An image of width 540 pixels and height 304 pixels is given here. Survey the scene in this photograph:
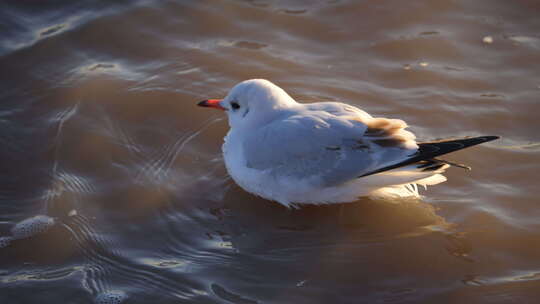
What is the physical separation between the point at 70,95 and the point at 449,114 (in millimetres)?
3742

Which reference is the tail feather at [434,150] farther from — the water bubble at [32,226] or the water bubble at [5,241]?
the water bubble at [5,241]

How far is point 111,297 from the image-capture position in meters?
4.40

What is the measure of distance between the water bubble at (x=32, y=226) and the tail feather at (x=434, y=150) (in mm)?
2478

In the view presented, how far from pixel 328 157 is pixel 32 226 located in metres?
2.34

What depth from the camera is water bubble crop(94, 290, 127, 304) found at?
437cm

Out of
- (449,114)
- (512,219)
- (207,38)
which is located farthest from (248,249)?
(207,38)

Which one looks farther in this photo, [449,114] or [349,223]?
[449,114]

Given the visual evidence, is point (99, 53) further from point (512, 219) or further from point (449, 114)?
point (512, 219)

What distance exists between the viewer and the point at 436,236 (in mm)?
4902

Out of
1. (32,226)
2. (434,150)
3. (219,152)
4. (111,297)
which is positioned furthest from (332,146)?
(32,226)

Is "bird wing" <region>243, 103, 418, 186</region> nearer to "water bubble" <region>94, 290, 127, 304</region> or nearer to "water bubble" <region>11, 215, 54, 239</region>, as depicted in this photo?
"water bubble" <region>94, 290, 127, 304</region>

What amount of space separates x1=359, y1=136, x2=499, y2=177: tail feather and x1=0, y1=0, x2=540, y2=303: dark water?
20.9 inches

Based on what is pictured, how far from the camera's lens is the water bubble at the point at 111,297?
4.37 meters

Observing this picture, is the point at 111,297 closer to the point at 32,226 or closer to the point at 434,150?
the point at 32,226
